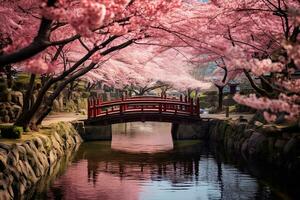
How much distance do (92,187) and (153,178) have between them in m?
3.06

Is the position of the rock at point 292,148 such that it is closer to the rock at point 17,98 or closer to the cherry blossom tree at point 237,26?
the cherry blossom tree at point 237,26

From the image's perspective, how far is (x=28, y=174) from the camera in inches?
676

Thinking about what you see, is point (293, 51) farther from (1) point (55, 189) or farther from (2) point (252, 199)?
(1) point (55, 189)

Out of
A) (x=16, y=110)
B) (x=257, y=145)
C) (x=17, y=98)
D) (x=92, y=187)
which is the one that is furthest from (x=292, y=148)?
(x=17, y=98)

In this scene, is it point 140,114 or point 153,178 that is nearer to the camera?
point 153,178

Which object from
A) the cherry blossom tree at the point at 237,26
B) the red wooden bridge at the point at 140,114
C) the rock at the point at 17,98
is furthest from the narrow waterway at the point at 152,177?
the rock at the point at 17,98

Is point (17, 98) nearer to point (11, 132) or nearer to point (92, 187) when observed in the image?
point (11, 132)

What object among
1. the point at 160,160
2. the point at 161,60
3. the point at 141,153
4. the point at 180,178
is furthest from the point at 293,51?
the point at 161,60

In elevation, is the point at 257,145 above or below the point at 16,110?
below

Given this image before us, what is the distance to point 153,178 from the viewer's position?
20.0 meters

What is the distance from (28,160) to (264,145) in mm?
11236

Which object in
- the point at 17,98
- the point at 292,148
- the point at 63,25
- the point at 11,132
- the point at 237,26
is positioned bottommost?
the point at 292,148

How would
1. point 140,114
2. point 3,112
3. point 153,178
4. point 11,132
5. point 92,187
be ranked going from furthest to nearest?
point 140,114 → point 3,112 → point 153,178 → point 11,132 → point 92,187

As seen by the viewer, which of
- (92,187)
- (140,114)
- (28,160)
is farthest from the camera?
(140,114)
